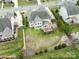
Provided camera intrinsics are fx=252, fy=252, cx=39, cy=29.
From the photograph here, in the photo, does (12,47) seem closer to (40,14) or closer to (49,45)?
(49,45)

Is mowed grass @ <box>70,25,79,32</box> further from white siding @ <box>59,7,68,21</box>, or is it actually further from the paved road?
the paved road

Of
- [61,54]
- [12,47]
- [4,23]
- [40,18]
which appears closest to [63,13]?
[40,18]


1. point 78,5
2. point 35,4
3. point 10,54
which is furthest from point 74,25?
point 10,54

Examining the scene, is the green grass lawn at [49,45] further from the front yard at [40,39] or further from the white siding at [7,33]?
the white siding at [7,33]

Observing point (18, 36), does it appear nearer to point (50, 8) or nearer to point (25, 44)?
point (25, 44)

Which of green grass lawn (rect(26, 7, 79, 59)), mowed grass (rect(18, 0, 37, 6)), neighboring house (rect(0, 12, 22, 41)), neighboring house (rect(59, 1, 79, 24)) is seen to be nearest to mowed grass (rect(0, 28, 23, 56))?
neighboring house (rect(0, 12, 22, 41))
